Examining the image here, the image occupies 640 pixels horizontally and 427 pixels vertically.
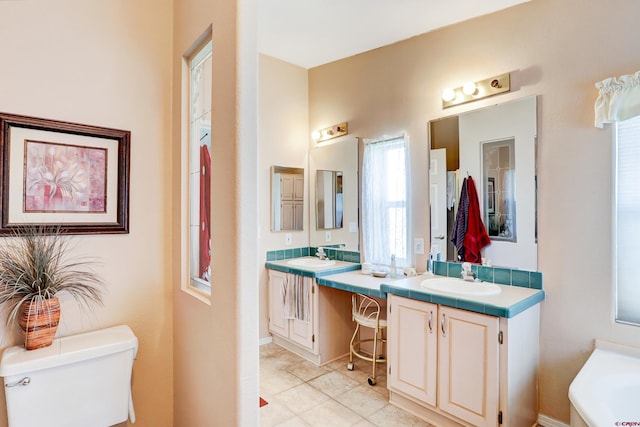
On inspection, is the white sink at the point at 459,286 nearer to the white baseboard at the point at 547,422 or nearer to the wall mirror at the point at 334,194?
the white baseboard at the point at 547,422

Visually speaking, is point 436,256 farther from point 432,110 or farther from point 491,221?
point 432,110

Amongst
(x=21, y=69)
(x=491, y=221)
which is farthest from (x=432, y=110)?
(x=21, y=69)

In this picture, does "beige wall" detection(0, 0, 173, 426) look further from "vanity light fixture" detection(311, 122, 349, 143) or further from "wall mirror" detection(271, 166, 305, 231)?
"vanity light fixture" detection(311, 122, 349, 143)

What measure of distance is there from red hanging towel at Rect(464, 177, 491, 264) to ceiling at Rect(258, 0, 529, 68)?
128 cm

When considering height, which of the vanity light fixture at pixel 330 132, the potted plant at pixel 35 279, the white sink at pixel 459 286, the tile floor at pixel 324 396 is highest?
the vanity light fixture at pixel 330 132

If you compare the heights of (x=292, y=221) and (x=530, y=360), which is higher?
(x=292, y=221)

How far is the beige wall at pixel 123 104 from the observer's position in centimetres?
153

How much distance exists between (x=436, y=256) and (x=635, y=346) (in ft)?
4.11

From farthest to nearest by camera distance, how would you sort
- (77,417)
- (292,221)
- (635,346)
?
1. (292,221)
2. (635,346)
3. (77,417)

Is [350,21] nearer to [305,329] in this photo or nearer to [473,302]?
[473,302]

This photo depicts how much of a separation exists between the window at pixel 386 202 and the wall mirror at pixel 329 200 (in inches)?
12.9

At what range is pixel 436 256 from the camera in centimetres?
270

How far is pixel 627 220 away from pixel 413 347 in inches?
58.4

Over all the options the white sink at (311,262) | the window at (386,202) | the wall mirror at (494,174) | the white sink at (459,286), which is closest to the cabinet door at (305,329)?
the white sink at (311,262)
